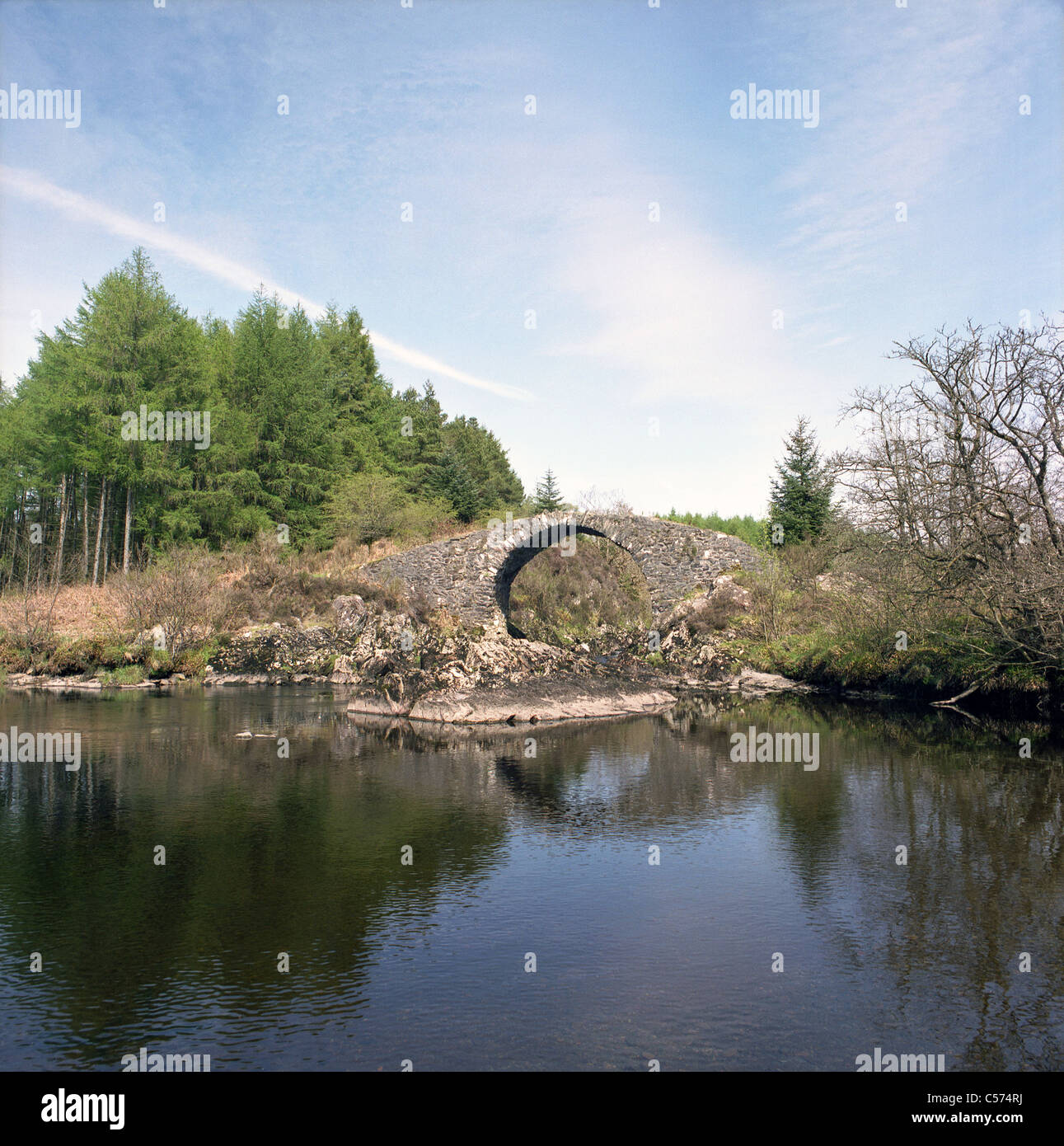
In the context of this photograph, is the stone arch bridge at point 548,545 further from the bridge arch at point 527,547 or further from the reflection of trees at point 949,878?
the reflection of trees at point 949,878

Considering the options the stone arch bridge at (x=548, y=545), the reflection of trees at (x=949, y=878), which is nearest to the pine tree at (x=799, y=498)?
the stone arch bridge at (x=548, y=545)

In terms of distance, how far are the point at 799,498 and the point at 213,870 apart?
3714cm

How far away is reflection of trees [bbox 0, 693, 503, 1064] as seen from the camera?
7.75 metres

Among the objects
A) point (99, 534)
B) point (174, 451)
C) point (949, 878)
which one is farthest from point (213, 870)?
point (174, 451)

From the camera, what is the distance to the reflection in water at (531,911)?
6852 mm

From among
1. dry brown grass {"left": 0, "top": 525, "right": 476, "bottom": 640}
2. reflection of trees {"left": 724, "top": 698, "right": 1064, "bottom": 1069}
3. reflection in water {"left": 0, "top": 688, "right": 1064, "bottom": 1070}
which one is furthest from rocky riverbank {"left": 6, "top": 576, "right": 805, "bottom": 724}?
reflection of trees {"left": 724, "top": 698, "right": 1064, "bottom": 1069}

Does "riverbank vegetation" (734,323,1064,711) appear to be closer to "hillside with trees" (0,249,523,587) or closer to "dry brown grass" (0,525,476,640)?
"dry brown grass" (0,525,476,640)

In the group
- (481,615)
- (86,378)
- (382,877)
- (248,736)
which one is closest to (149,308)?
(86,378)

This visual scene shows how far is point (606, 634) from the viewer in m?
39.2

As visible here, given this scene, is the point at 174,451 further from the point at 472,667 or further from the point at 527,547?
the point at 472,667

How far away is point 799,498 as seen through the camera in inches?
1684

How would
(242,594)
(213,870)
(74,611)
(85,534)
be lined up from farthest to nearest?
(85,534) < (74,611) < (242,594) < (213,870)

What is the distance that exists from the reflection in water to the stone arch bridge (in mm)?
16972

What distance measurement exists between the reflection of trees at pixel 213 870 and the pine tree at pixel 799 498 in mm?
29367
